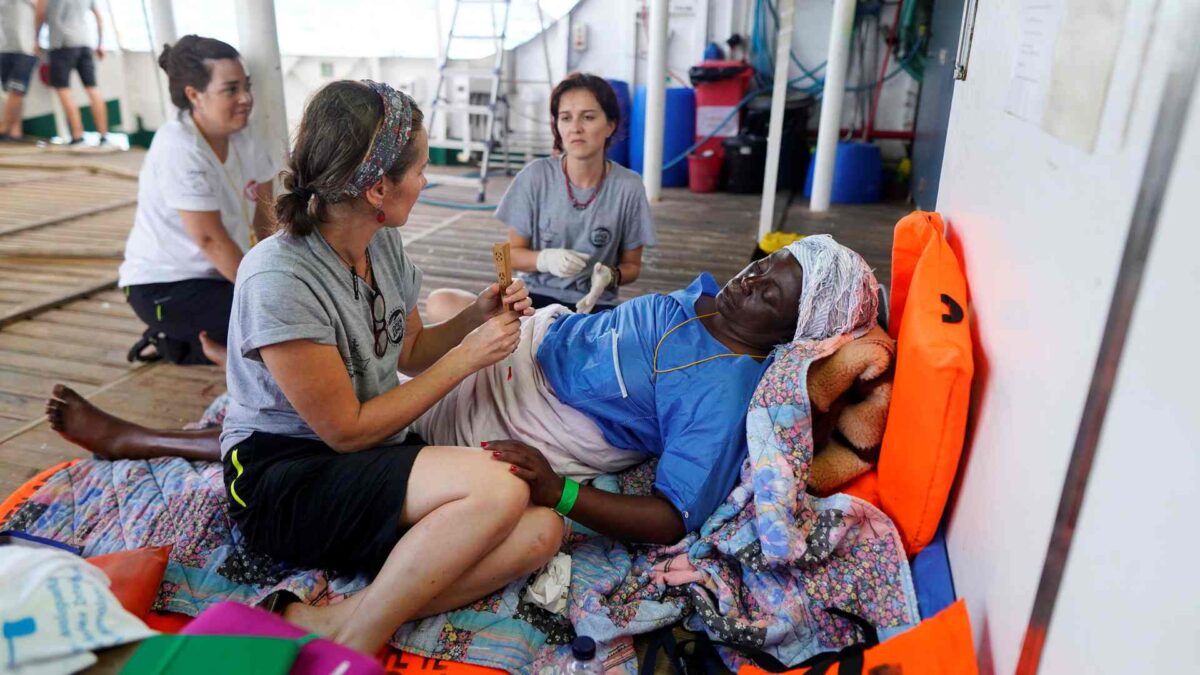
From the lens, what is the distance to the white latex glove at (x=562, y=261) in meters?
2.73

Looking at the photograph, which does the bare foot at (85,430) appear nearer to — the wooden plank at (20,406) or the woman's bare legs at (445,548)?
the wooden plank at (20,406)

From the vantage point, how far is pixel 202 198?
8.97 ft

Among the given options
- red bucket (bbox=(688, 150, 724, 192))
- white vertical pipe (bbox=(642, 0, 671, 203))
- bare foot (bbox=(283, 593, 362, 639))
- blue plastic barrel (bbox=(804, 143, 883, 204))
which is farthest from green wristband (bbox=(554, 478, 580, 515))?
red bucket (bbox=(688, 150, 724, 192))

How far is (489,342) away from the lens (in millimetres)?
1637

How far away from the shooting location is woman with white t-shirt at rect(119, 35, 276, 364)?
2.72 m

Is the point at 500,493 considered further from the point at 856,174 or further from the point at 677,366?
the point at 856,174

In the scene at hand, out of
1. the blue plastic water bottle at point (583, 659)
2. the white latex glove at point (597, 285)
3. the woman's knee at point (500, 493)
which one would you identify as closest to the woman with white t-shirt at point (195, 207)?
the white latex glove at point (597, 285)

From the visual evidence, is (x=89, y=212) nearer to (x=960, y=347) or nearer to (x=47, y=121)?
(x=47, y=121)

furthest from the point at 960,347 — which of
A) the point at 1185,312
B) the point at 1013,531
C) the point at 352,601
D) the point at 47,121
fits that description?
the point at 47,121

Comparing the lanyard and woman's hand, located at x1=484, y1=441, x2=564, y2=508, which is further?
the lanyard

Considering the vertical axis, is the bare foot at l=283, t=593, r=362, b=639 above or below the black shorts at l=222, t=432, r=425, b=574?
below

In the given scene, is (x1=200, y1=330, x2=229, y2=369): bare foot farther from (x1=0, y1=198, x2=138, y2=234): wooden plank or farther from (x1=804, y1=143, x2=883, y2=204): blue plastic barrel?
(x1=804, y1=143, x2=883, y2=204): blue plastic barrel

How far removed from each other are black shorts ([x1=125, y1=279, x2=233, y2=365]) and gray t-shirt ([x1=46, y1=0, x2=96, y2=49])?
17.2 ft

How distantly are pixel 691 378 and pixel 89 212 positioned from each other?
16.1ft
